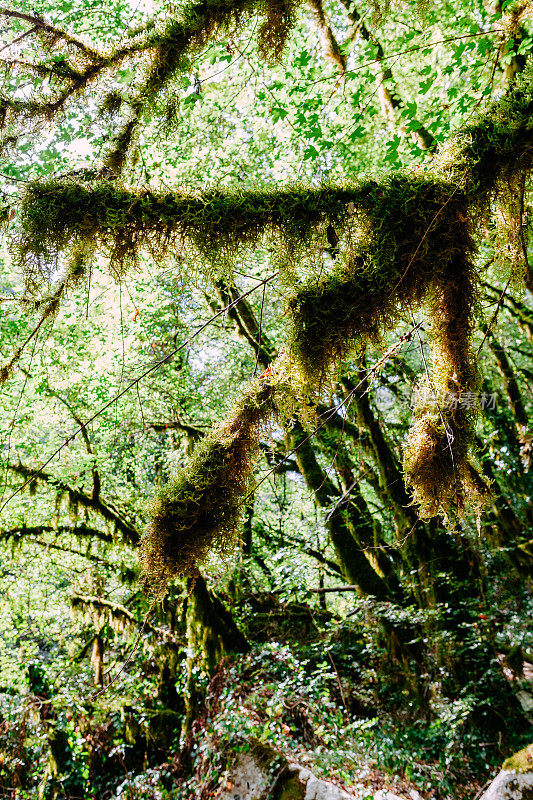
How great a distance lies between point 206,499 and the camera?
267 cm

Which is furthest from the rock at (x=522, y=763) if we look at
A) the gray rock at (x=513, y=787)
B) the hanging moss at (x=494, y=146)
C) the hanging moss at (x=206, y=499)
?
the hanging moss at (x=494, y=146)

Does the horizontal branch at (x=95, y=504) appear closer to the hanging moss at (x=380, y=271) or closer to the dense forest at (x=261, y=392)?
the dense forest at (x=261, y=392)

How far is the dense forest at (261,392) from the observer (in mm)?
2465

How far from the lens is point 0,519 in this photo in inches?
284

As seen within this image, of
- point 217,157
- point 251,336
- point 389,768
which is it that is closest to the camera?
point 389,768

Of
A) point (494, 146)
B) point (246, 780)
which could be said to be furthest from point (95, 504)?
point (494, 146)

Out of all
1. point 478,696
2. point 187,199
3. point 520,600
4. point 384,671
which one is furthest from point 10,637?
point 187,199

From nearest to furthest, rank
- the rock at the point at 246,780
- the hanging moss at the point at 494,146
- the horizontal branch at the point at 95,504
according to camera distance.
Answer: the hanging moss at the point at 494,146 → the rock at the point at 246,780 → the horizontal branch at the point at 95,504

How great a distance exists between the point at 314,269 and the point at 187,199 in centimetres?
73

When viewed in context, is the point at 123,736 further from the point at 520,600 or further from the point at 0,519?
the point at 520,600

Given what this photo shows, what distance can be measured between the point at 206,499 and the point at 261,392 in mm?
688

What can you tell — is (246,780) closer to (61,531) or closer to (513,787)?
(513,787)

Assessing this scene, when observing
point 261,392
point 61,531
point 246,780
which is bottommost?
point 246,780

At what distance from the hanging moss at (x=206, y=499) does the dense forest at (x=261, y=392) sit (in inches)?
0.6
